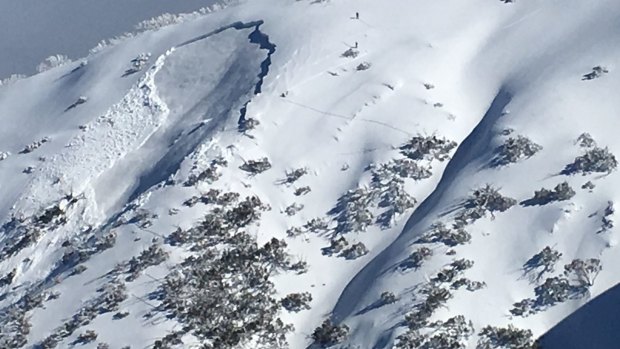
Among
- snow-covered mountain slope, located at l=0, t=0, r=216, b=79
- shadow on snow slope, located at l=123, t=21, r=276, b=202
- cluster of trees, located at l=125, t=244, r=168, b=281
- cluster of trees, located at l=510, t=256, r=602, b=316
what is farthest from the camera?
snow-covered mountain slope, located at l=0, t=0, r=216, b=79

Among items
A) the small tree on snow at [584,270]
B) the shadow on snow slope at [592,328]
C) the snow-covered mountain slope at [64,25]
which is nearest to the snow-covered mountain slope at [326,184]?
the small tree on snow at [584,270]

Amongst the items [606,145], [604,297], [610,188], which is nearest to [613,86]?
[606,145]

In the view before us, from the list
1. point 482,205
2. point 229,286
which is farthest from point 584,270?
point 229,286

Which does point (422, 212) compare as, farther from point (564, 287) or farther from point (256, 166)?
point (256, 166)

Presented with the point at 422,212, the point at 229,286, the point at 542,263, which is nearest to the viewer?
the point at 542,263

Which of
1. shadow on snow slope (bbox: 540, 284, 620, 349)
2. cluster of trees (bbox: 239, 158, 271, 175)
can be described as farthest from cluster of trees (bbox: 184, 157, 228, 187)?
shadow on snow slope (bbox: 540, 284, 620, 349)

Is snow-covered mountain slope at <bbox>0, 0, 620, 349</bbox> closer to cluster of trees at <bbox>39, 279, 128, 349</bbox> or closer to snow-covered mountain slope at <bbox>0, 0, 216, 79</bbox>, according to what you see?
cluster of trees at <bbox>39, 279, 128, 349</bbox>
